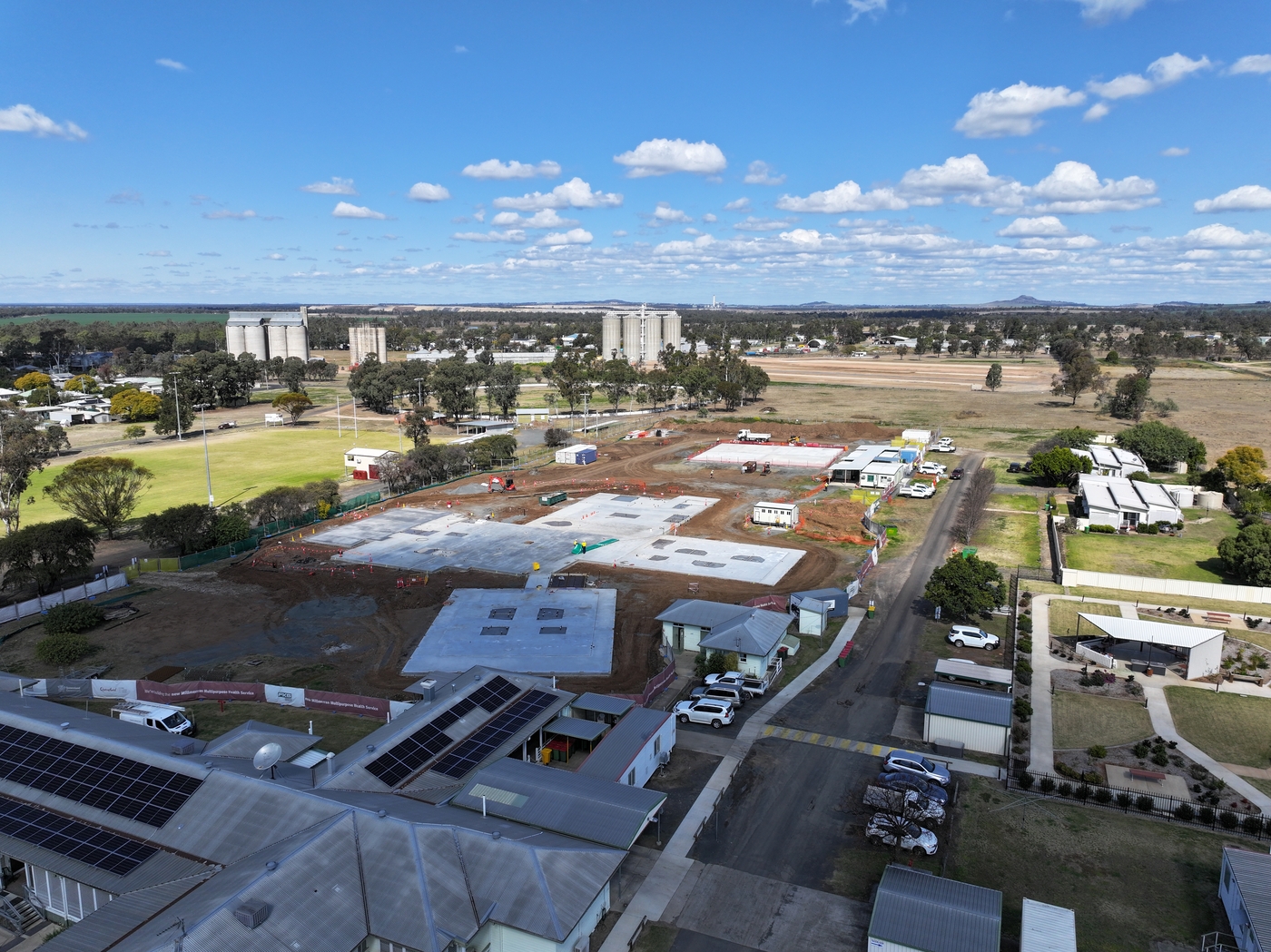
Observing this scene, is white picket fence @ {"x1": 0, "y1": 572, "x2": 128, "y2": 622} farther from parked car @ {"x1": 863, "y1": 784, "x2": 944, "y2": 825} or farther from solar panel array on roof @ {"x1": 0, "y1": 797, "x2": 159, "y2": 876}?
parked car @ {"x1": 863, "y1": 784, "x2": 944, "y2": 825}

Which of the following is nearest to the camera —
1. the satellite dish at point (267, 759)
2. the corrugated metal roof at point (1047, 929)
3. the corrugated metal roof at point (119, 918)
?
the corrugated metal roof at point (119, 918)

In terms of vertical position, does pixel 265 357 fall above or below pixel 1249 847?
above

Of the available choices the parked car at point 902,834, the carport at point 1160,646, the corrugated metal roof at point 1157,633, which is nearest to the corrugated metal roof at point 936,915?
the parked car at point 902,834

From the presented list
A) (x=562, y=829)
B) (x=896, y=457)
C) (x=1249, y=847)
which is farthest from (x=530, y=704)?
(x=896, y=457)

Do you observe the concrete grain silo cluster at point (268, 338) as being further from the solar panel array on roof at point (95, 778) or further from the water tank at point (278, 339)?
the solar panel array on roof at point (95, 778)

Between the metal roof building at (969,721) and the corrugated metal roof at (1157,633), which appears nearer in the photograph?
the metal roof building at (969,721)

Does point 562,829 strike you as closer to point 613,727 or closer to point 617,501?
point 613,727

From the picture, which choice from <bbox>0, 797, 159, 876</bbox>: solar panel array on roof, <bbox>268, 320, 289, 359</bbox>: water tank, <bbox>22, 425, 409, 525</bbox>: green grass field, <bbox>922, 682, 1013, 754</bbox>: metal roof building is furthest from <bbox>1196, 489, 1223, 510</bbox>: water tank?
<bbox>268, 320, 289, 359</bbox>: water tank
